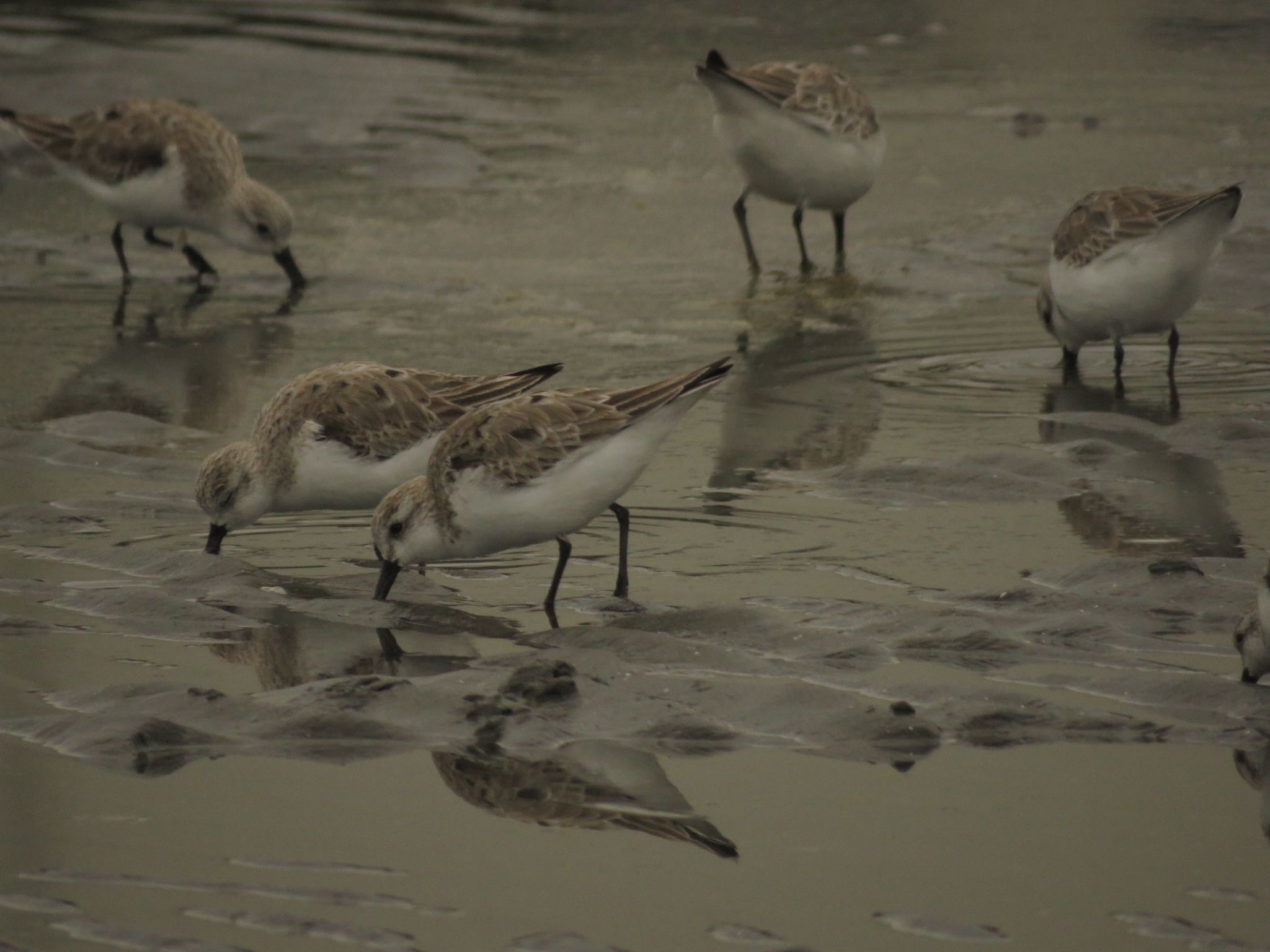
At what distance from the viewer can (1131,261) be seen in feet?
32.8

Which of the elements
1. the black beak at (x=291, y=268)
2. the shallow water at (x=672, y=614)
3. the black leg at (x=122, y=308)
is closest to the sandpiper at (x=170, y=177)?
the black beak at (x=291, y=268)

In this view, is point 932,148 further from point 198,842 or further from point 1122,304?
point 198,842

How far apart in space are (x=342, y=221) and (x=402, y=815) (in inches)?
411

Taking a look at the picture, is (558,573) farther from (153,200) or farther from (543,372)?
(153,200)

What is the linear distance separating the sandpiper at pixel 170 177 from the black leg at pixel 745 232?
→ 10.1ft

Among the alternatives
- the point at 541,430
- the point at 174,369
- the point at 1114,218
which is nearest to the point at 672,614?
the point at 541,430

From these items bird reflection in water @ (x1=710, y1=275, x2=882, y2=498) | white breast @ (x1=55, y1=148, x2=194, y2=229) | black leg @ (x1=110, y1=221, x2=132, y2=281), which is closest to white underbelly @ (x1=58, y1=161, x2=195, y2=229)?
white breast @ (x1=55, y1=148, x2=194, y2=229)

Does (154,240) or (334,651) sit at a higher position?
(334,651)

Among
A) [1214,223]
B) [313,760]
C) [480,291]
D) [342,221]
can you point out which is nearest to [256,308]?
[480,291]

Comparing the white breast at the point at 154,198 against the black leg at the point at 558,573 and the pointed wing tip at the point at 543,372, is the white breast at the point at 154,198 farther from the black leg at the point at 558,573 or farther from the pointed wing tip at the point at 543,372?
the black leg at the point at 558,573

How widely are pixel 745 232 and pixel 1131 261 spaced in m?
4.08

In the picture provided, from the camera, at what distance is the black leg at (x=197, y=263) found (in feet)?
45.4

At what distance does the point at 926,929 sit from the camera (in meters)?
4.55

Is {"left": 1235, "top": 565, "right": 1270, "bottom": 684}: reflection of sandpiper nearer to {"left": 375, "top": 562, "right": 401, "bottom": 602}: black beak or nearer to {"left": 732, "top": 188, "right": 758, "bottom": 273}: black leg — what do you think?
{"left": 375, "top": 562, "right": 401, "bottom": 602}: black beak
